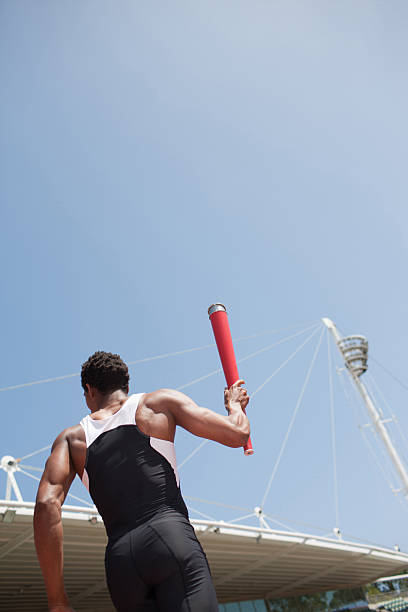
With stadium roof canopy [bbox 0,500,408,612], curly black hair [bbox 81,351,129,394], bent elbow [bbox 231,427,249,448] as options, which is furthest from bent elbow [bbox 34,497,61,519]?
stadium roof canopy [bbox 0,500,408,612]

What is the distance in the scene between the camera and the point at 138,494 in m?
1.87

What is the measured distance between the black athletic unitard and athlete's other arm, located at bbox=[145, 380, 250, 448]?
4.1 inches

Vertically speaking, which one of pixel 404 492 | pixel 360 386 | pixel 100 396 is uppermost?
pixel 360 386

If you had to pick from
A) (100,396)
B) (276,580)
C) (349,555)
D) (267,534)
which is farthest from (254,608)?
(100,396)

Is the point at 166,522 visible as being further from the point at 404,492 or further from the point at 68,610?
the point at 404,492

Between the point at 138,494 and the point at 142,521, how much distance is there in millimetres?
100

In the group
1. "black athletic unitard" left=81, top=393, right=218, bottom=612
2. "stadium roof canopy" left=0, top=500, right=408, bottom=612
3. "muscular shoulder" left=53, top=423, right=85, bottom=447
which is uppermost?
"stadium roof canopy" left=0, top=500, right=408, bottom=612

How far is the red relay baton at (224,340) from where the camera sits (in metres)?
2.48

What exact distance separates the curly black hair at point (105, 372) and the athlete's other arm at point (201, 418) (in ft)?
0.90

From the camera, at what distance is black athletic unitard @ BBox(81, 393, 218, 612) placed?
67.0 inches

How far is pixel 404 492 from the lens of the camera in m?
23.9

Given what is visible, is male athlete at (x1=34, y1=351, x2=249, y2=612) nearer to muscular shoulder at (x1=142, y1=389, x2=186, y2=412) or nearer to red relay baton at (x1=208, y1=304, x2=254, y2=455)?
muscular shoulder at (x1=142, y1=389, x2=186, y2=412)

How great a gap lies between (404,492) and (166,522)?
25569mm

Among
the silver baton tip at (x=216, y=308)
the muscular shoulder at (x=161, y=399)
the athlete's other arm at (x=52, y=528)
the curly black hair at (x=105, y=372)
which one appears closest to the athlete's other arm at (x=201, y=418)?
the muscular shoulder at (x=161, y=399)
